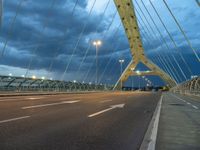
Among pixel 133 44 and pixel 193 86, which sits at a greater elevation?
pixel 133 44

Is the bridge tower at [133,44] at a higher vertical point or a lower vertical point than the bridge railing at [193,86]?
higher

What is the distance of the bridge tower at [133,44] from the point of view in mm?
62469

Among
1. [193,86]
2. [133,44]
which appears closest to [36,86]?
[193,86]

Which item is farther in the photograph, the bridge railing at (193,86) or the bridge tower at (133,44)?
the bridge tower at (133,44)

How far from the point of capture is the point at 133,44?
8888 cm

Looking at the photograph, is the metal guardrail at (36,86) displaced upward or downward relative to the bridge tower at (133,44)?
downward

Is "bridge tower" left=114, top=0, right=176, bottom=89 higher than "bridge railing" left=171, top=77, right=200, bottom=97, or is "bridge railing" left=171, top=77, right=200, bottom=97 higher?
"bridge tower" left=114, top=0, right=176, bottom=89

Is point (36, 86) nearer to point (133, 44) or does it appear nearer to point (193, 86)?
point (193, 86)

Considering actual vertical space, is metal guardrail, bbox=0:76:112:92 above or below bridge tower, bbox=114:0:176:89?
below

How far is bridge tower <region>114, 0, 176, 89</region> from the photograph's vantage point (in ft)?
205

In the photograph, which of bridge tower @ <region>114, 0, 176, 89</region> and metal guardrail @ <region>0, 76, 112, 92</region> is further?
bridge tower @ <region>114, 0, 176, 89</region>

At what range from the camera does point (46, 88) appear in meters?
44.2

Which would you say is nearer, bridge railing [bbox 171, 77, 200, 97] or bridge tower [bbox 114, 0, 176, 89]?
bridge railing [bbox 171, 77, 200, 97]

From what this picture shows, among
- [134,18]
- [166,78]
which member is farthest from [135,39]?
[166,78]
